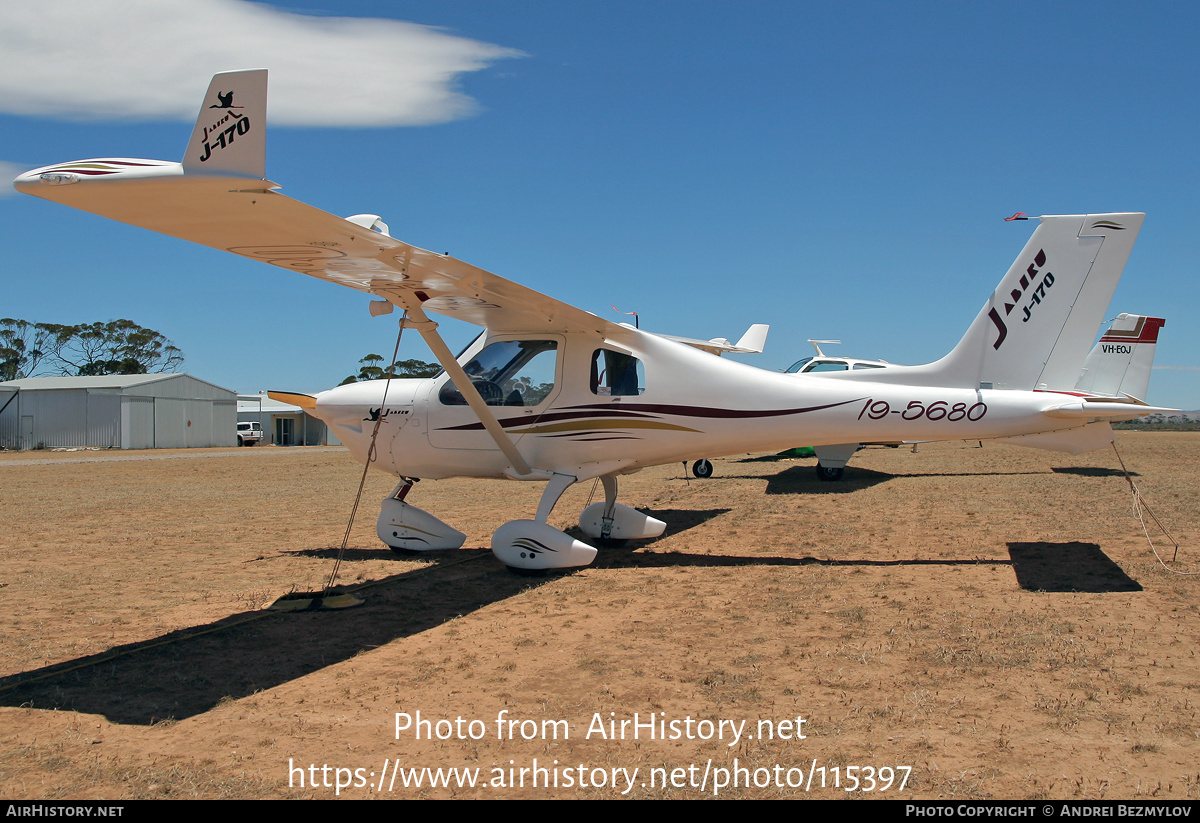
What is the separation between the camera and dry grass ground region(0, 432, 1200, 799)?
346 centimetres

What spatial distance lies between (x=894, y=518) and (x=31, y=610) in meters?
10.1

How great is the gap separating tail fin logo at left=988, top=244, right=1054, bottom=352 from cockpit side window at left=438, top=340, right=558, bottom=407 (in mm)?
4597

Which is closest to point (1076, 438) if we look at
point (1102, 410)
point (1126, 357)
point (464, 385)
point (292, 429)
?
point (1102, 410)

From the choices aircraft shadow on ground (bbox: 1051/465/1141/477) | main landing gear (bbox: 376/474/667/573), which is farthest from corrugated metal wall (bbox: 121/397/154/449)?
aircraft shadow on ground (bbox: 1051/465/1141/477)

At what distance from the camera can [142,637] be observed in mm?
5680

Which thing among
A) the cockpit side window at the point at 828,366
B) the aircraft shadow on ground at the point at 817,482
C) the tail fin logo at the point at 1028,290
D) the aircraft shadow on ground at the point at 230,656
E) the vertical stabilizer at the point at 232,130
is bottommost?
the aircraft shadow on ground at the point at 817,482

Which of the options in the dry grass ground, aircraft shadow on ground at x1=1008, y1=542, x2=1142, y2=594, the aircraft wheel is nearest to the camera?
the dry grass ground

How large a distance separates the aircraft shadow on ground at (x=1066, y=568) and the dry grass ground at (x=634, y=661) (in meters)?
0.05

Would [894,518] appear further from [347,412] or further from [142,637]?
[142,637]

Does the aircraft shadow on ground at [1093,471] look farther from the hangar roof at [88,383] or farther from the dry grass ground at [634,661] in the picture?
the hangar roof at [88,383]

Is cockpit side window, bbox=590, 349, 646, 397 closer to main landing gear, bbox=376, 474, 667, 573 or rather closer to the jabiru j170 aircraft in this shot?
the jabiru j170 aircraft

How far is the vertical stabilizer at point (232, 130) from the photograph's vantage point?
4.47 meters

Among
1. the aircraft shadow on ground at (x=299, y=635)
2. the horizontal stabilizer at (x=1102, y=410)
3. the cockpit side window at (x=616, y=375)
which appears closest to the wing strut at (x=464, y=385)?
the cockpit side window at (x=616, y=375)
